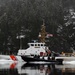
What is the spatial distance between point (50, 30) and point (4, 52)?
1398 cm

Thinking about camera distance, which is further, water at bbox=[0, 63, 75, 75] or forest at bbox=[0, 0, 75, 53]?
forest at bbox=[0, 0, 75, 53]

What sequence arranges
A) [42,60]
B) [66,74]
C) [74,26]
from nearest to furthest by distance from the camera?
[66,74], [42,60], [74,26]

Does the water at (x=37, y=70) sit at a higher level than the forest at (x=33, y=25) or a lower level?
lower

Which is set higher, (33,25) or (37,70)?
(33,25)

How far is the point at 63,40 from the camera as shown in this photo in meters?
99.5

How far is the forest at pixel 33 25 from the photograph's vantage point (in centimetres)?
9700

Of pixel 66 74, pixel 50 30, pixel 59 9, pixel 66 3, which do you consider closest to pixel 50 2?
pixel 59 9

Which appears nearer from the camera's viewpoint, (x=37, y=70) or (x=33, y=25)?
(x=37, y=70)

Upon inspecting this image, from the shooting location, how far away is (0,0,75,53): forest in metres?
97.0

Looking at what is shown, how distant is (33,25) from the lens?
320 feet

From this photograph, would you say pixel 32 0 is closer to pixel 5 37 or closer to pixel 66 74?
pixel 5 37

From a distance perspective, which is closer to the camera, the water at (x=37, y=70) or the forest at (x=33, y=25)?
the water at (x=37, y=70)

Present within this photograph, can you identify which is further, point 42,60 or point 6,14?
point 6,14

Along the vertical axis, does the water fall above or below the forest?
below
